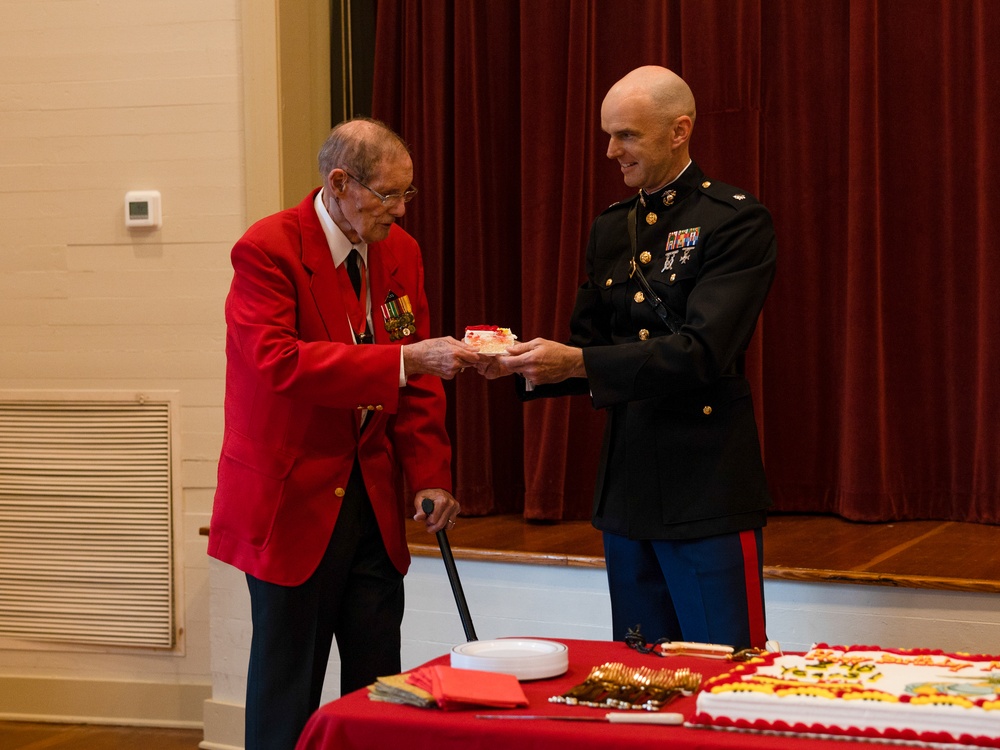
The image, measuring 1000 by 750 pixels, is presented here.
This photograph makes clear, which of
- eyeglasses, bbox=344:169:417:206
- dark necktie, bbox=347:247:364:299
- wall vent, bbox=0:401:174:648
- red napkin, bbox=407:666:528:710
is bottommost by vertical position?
wall vent, bbox=0:401:174:648

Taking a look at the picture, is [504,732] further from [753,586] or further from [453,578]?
[753,586]

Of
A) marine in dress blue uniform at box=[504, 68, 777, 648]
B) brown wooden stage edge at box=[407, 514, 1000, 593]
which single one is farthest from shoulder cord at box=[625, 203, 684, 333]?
brown wooden stage edge at box=[407, 514, 1000, 593]

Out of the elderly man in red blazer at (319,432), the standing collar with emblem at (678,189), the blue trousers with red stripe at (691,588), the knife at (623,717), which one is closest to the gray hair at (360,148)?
the elderly man in red blazer at (319,432)

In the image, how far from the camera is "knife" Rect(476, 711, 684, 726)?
4.03 feet

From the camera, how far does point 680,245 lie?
2.13 meters

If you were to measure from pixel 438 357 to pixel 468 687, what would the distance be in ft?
2.61

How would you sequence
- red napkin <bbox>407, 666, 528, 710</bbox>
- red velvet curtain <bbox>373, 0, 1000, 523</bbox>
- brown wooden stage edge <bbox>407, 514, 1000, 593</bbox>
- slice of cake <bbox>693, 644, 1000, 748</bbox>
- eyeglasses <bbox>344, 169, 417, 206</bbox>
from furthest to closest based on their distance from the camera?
red velvet curtain <bbox>373, 0, 1000, 523</bbox>
brown wooden stage edge <bbox>407, 514, 1000, 593</bbox>
eyeglasses <bbox>344, 169, 417, 206</bbox>
red napkin <bbox>407, 666, 528, 710</bbox>
slice of cake <bbox>693, 644, 1000, 748</bbox>

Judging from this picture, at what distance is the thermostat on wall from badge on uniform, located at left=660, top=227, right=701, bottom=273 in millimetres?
2135

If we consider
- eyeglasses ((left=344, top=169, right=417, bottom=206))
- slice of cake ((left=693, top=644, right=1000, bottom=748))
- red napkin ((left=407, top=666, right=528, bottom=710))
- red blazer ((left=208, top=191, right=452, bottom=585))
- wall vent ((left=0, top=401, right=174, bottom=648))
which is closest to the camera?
slice of cake ((left=693, top=644, right=1000, bottom=748))

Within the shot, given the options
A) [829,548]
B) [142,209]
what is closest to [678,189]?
[829,548]

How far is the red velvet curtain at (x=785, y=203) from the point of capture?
366 cm

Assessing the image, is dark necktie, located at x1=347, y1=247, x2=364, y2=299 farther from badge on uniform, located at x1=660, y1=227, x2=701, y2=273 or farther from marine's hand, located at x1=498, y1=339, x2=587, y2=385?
badge on uniform, located at x1=660, y1=227, x2=701, y2=273

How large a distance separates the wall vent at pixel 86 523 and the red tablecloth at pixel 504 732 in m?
2.59

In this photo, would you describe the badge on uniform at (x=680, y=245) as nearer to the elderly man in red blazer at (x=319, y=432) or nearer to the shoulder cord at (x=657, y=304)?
the shoulder cord at (x=657, y=304)
